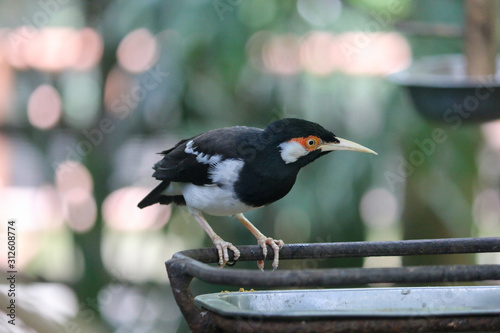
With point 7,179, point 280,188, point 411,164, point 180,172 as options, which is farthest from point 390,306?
point 7,179

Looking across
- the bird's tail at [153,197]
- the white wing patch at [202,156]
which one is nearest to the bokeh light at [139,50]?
the bird's tail at [153,197]

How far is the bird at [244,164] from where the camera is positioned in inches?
91.1

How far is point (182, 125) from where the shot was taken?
15.6 feet

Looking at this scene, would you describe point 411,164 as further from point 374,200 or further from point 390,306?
point 390,306

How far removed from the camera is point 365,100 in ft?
15.4

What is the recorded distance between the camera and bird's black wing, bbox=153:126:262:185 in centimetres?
254

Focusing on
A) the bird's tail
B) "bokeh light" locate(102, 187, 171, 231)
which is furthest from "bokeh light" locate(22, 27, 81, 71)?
the bird's tail

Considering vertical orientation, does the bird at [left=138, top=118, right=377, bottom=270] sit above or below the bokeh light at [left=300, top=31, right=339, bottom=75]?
below

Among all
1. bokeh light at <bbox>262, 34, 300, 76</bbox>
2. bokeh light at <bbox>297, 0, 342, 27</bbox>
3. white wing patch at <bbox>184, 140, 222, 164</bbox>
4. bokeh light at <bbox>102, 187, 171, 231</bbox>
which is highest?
bokeh light at <bbox>297, 0, 342, 27</bbox>

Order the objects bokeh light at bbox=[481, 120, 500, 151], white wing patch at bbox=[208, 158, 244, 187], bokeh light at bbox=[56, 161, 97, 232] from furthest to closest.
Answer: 1. bokeh light at bbox=[481, 120, 500, 151]
2. bokeh light at bbox=[56, 161, 97, 232]
3. white wing patch at bbox=[208, 158, 244, 187]

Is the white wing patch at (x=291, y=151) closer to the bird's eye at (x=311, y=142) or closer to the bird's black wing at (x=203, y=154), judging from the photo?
the bird's eye at (x=311, y=142)

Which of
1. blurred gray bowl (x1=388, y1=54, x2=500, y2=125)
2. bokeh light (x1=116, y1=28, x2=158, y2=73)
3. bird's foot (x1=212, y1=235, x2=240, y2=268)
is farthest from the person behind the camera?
bokeh light (x1=116, y1=28, x2=158, y2=73)

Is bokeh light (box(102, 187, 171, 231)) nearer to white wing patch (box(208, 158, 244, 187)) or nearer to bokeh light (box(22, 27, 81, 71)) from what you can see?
bokeh light (box(22, 27, 81, 71))

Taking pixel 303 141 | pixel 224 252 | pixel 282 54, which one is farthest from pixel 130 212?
pixel 303 141
